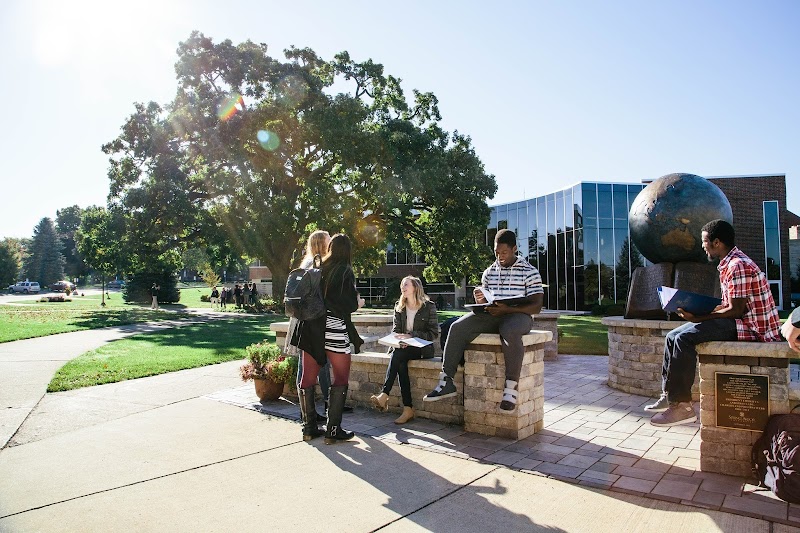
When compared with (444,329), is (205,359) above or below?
below

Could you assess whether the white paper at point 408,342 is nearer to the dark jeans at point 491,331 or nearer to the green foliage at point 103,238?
the dark jeans at point 491,331

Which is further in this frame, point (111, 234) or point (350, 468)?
point (111, 234)

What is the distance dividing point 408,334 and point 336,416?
1.50 metres

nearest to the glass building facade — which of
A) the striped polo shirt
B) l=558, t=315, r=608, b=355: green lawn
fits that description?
l=558, t=315, r=608, b=355: green lawn

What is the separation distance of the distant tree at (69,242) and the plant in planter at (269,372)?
3755 inches

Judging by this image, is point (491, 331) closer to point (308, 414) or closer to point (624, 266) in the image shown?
point (308, 414)

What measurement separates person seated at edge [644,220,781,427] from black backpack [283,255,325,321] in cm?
335

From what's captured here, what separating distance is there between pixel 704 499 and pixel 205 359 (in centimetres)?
1043

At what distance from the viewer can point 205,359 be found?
12.0m

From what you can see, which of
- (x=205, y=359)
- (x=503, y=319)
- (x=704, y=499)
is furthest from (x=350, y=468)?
(x=205, y=359)

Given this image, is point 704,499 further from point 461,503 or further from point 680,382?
point 461,503

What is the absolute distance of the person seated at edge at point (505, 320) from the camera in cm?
538

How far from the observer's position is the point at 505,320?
5.52 meters

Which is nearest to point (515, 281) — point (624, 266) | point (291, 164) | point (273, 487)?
point (273, 487)
